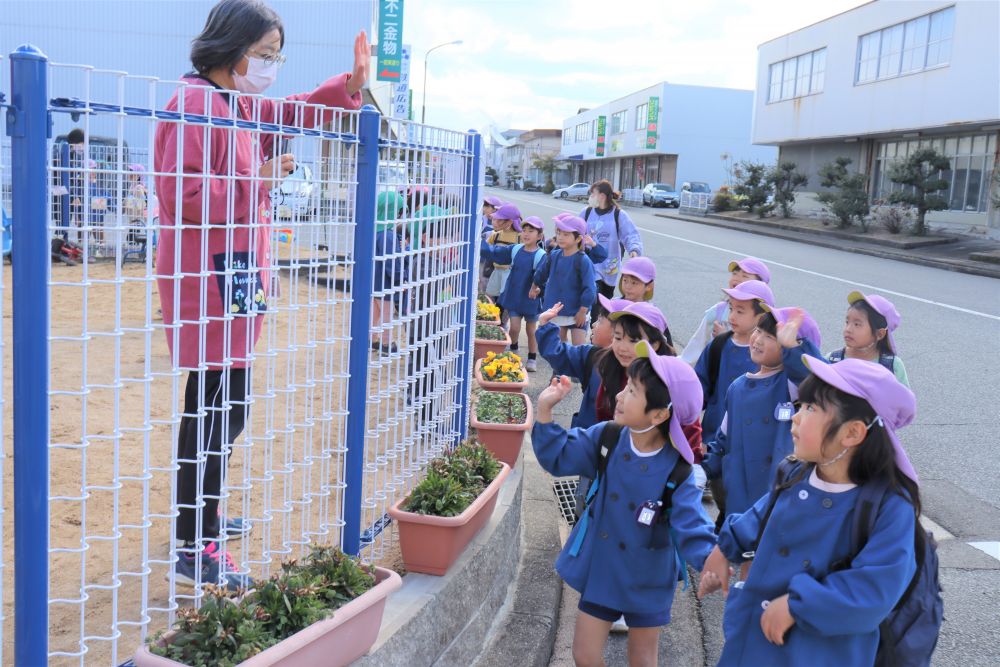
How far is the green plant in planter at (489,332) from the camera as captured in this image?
768 cm

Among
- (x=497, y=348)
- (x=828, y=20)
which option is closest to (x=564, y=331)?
(x=497, y=348)

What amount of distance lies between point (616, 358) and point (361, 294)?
139cm

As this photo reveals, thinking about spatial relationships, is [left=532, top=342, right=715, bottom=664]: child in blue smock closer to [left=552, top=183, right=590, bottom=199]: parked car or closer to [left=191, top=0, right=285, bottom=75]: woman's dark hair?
[left=191, top=0, right=285, bottom=75]: woman's dark hair

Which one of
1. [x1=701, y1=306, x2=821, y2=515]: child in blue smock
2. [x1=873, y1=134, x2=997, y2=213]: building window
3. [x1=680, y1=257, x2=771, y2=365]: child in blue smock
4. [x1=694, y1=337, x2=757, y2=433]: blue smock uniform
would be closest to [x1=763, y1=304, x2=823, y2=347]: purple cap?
[x1=701, y1=306, x2=821, y2=515]: child in blue smock

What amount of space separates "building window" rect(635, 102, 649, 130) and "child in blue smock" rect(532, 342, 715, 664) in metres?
57.3

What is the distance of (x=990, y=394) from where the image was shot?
7.81 metres

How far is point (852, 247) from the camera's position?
79.2 feet

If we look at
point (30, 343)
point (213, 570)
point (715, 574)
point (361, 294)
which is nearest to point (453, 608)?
point (213, 570)

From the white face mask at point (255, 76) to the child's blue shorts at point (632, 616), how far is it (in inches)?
82.7

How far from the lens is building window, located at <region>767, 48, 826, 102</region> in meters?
35.7

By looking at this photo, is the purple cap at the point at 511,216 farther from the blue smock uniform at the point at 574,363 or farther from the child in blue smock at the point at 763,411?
the child in blue smock at the point at 763,411

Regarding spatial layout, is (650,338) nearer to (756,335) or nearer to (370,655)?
(756,335)

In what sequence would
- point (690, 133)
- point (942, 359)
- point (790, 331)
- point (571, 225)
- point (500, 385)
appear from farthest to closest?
point (690, 133) → point (942, 359) → point (571, 225) → point (500, 385) → point (790, 331)

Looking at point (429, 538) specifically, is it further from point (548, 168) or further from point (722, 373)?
point (548, 168)
